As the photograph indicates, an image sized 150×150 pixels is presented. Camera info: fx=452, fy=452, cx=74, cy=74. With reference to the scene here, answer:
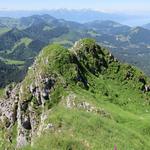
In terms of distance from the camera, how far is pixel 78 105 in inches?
3004

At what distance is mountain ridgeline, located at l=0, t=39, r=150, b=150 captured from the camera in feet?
214

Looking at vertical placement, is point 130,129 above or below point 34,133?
above

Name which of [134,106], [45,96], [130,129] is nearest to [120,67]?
[134,106]

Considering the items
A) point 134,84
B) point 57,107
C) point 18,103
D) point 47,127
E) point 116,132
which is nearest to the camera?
point 116,132

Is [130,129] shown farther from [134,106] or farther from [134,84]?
[134,84]

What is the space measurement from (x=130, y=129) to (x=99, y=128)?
5.84 metres

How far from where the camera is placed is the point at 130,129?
69750 millimetres

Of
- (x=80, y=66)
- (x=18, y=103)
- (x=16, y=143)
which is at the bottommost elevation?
(x=16, y=143)

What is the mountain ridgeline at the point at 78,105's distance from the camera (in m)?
65.3

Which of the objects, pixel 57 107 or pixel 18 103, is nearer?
pixel 57 107

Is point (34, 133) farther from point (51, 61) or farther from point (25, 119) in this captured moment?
point (51, 61)

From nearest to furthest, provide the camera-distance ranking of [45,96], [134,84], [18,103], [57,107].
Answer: [57,107] < [45,96] < [18,103] < [134,84]

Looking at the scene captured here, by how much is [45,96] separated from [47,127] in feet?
45.8

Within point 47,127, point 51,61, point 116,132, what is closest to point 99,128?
point 116,132
